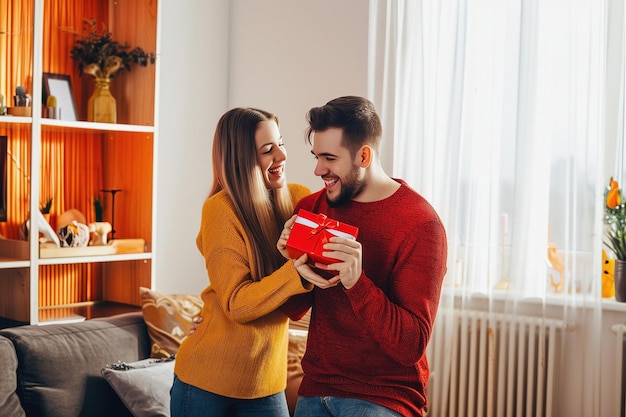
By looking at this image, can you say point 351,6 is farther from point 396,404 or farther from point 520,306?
point 396,404

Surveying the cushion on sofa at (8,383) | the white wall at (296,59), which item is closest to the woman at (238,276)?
the cushion on sofa at (8,383)

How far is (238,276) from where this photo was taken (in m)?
1.84

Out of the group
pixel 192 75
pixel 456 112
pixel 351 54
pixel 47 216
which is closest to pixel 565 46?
pixel 456 112

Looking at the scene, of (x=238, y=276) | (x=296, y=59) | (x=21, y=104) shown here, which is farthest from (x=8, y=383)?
(x=296, y=59)

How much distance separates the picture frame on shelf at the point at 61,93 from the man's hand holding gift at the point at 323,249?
1918mm

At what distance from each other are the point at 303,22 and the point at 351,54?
385 millimetres

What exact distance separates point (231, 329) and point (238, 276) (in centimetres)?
19

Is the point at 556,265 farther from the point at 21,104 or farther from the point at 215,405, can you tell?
the point at 21,104

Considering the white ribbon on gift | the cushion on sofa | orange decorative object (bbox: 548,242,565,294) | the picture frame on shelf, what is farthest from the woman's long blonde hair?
orange decorative object (bbox: 548,242,565,294)

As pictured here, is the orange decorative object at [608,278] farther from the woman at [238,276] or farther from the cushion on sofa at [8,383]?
the cushion on sofa at [8,383]

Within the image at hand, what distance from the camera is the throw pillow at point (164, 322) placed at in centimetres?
274

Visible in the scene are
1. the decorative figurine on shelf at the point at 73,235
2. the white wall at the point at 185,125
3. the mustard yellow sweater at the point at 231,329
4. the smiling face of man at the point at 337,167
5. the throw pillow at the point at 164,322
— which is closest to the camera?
the smiling face of man at the point at 337,167

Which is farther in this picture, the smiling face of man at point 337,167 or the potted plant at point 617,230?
the potted plant at point 617,230

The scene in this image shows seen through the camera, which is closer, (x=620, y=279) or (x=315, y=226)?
(x=315, y=226)
